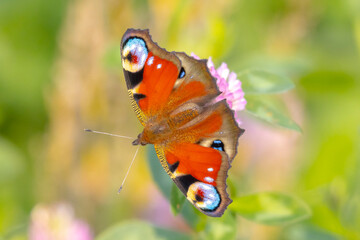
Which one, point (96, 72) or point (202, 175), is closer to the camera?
point (202, 175)

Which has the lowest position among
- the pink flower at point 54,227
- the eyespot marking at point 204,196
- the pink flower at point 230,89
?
the pink flower at point 54,227

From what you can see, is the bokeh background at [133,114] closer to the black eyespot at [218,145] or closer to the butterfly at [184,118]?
→ the butterfly at [184,118]

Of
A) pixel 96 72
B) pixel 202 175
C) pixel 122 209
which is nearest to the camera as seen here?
pixel 202 175

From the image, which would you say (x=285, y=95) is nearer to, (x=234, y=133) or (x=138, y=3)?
(x=138, y=3)

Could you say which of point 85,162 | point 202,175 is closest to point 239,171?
point 85,162

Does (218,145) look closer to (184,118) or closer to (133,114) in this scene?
(184,118)

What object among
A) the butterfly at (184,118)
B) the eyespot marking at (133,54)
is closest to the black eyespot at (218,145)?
the butterfly at (184,118)
